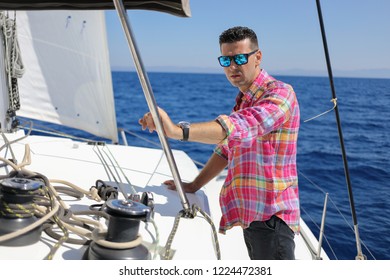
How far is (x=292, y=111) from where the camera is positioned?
163 cm

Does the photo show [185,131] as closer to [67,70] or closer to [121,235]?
[121,235]

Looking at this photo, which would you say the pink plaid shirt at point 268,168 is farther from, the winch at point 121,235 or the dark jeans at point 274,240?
the winch at point 121,235

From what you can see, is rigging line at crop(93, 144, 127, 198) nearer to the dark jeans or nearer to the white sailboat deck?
the white sailboat deck

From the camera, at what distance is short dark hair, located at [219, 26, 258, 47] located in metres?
1.73

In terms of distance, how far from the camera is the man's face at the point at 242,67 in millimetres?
1730

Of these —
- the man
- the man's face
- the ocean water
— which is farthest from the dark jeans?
the ocean water

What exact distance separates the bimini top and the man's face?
322mm

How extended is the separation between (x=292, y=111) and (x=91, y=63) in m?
2.07

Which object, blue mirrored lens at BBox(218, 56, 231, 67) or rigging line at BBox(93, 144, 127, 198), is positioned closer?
blue mirrored lens at BBox(218, 56, 231, 67)

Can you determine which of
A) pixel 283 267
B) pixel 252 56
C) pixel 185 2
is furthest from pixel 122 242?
pixel 252 56

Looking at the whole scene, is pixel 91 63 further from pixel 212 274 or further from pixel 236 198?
pixel 212 274

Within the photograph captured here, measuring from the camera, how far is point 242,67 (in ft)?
5.71

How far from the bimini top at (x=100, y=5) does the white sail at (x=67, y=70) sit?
1.39 meters

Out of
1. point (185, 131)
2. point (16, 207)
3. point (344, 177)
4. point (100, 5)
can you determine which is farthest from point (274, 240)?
point (344, 177)
